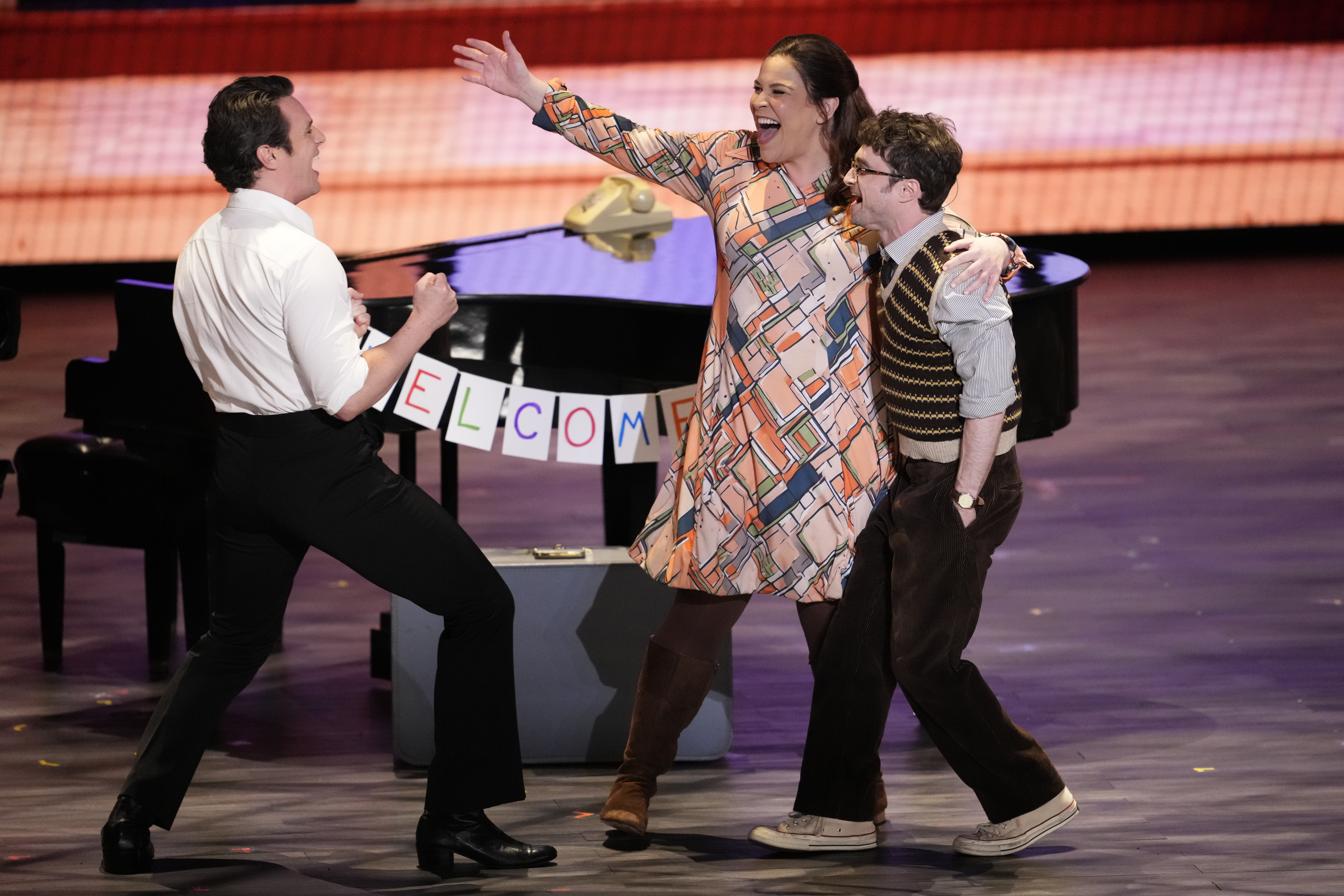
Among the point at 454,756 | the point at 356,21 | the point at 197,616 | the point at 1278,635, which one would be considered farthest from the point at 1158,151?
the point at 454,756

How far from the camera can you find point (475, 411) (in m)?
3.74

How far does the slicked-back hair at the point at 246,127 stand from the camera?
289cm

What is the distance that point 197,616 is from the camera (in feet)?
13.9

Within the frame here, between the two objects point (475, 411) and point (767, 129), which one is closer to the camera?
point (767, 129)

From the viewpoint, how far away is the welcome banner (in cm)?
369

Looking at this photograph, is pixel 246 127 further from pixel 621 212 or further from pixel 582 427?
pixel 621 212

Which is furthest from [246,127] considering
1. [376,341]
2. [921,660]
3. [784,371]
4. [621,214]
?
[621,214]

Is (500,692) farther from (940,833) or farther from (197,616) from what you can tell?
(197,616)

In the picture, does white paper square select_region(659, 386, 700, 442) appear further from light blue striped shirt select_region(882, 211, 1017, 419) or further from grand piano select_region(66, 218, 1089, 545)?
light blue striped shirt select_region(882, 211, 1017, 419)

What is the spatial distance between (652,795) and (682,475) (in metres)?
0.61

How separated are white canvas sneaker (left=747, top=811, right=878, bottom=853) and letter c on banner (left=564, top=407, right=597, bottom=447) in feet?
3.16

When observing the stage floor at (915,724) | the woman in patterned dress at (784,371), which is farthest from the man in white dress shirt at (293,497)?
the woman in patterned dress at (784,371)

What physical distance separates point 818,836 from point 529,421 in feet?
3.67

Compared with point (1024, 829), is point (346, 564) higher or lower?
higher
